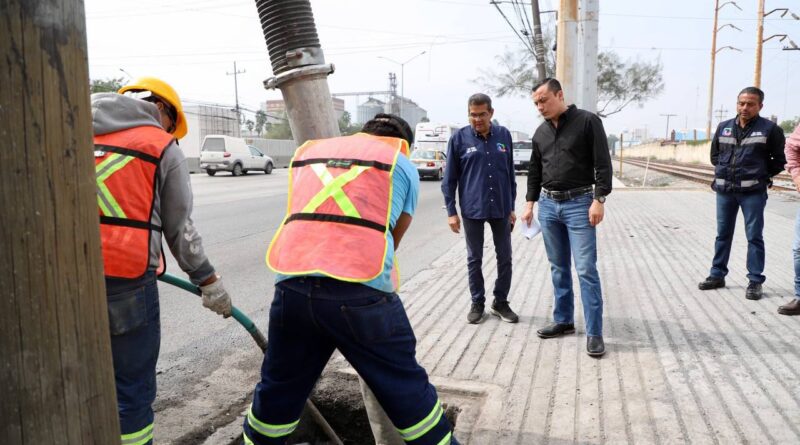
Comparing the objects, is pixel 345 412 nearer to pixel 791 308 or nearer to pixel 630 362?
pixel 630 362

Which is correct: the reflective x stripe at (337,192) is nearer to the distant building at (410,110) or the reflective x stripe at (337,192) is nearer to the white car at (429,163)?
the white car at (429,163)

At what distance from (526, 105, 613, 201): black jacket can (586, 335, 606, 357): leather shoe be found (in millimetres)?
994

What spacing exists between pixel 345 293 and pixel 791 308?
14.6 ft

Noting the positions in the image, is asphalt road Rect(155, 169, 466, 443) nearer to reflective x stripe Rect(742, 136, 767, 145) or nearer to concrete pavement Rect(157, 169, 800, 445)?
concrete pavement Rect(157, 169, 800, 445)

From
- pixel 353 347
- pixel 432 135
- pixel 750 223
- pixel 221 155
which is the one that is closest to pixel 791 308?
pixel 750 223

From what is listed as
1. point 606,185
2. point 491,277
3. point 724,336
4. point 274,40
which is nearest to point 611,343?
point 724,336

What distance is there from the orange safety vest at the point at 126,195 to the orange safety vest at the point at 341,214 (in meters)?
0.48

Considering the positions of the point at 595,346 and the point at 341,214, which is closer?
the point at 341,214

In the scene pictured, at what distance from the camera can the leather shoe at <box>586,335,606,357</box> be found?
13.5ft

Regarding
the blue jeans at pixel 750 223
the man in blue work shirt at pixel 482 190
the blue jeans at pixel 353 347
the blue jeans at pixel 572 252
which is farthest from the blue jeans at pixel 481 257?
the blue jeans at pixel 353 347

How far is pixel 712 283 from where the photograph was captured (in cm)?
593

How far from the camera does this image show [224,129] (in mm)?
80188

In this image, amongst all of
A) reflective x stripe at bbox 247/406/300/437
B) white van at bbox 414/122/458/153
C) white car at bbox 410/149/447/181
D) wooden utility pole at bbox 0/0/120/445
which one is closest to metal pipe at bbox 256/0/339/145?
reflective x stripe at bbox 247/406/300/437

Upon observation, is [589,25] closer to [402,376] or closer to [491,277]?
[491,277]
